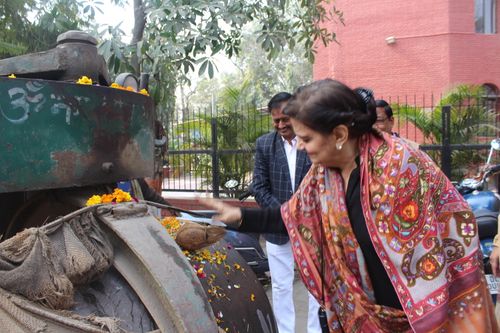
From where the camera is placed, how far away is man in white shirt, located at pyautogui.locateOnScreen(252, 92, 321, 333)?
3.82 meters

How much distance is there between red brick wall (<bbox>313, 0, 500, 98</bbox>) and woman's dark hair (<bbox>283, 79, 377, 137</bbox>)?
12.9 meters

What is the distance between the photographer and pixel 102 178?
2.28 metres

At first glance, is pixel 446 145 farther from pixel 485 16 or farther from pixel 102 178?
pixel 485 16

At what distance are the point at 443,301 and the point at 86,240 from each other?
118 cm

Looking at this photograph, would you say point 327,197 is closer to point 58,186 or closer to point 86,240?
point 86,240

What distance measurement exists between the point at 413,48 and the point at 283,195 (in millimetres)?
12545

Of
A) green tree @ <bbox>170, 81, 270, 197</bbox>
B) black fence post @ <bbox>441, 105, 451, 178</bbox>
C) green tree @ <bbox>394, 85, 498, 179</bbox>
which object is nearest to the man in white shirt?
black fence post @ <bbox>441, 105, 451, 178</bbox>

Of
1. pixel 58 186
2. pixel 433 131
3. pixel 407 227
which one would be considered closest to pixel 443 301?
pixel 407 227

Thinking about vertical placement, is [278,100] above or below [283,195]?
above

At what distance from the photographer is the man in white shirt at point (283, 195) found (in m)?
3.82

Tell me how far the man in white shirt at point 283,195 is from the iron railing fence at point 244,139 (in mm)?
4063

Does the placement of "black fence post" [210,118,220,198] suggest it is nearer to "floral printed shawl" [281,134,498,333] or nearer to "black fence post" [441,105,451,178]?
"black fence post" [441,105,451,178]

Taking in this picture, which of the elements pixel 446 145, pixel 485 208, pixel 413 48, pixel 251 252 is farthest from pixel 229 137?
pixel 413 48

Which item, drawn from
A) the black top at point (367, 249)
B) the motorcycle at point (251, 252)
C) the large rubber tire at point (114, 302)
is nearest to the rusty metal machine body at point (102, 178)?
the large rubber tire at point (114, 302)
